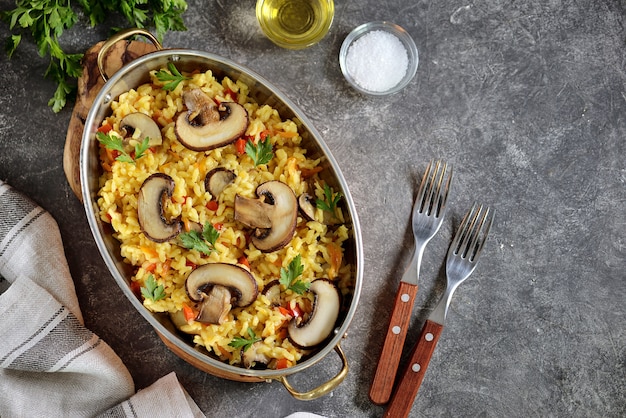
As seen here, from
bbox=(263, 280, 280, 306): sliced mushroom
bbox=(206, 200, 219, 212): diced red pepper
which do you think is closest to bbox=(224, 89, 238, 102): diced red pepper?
bbox=(206, 200, 219, 212): diced red pepper

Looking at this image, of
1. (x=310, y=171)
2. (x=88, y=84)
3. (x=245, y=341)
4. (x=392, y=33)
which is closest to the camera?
(x=245, y=341)

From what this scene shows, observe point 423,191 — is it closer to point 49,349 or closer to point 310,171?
point 310,171

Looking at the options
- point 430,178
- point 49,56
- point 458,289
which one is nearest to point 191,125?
point 49,56

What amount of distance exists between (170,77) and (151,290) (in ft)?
3.09

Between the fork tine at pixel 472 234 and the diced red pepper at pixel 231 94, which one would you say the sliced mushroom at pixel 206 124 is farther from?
the fork tine at pixel 472 234

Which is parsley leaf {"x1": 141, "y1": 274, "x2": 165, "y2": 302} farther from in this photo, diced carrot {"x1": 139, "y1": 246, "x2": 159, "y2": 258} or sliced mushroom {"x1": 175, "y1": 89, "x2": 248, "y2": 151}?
sliced mushroom {"x1": 175, "y1": 89, "x2": 248, "y2": 151}

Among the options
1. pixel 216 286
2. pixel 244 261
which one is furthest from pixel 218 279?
pixel 244 261

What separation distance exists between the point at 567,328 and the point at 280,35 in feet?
6.89

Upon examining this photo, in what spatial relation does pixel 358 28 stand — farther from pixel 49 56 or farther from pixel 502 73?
pixel 49 56

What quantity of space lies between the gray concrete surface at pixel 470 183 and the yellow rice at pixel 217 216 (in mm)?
401

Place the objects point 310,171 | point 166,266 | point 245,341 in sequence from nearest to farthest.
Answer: point 245,341
point 166,266
point 310,171

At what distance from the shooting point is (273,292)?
280 centimetres

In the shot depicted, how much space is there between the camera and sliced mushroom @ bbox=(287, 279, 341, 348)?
2764mm

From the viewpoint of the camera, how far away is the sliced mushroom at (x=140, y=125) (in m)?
2.80
